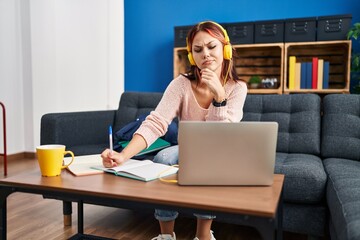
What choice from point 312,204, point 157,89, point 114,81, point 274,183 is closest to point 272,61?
point 157,89

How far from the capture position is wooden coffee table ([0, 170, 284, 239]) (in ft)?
2.23

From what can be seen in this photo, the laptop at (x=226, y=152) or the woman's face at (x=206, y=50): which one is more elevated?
the woman's face at (x=206, y=50)

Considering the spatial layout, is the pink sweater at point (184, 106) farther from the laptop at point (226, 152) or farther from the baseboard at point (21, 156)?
the baseboard at point (21, 156)

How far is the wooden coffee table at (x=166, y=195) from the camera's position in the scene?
0.68m

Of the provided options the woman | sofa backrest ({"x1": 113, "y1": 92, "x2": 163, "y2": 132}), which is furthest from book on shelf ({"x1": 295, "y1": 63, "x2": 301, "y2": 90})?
the woman

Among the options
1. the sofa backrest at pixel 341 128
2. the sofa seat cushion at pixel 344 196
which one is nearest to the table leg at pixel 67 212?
the sofa seat cushion at pixel 344 196

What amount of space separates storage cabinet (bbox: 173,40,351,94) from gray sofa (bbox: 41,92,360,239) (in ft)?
3.88

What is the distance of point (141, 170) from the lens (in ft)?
3.19

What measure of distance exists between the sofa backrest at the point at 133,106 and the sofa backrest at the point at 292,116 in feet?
2.11

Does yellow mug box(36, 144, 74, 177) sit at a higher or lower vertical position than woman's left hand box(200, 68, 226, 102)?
lower

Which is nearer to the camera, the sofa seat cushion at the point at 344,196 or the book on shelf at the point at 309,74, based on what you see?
the sofa seat cushion at the point at 344,196

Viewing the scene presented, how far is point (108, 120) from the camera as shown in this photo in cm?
238

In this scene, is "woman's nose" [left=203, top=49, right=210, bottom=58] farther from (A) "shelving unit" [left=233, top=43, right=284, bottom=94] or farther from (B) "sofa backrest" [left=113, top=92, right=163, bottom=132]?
(A) "shelving unit" [left=233, top=43, right=284, bottom=94]

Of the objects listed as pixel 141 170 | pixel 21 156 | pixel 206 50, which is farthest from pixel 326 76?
pixel 21 156
